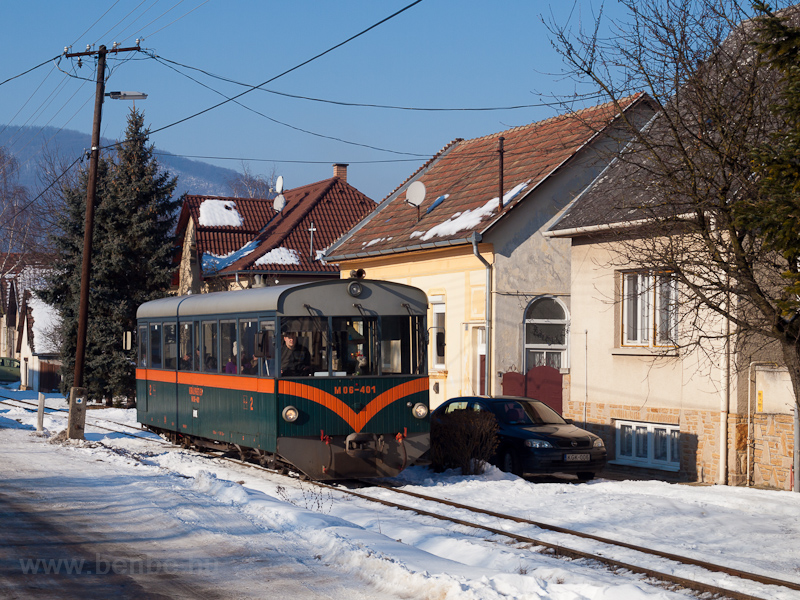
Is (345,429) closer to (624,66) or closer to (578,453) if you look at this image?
(578,453)

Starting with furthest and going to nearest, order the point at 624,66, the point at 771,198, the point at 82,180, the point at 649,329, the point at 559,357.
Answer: the point at 82,180
the point at 559,357
the point at 649,329
the point at 624,66
the point at 771,198

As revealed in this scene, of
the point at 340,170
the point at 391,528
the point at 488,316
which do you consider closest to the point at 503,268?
the point at 488,316

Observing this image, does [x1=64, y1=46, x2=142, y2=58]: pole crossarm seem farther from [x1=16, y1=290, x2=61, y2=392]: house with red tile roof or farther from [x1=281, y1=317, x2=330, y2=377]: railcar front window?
[x1=16, y1=290, x2=61, y2=392]: house with red tile roof

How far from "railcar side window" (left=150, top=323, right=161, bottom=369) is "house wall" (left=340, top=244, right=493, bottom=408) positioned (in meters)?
6.70

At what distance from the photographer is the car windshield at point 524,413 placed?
17.1 m

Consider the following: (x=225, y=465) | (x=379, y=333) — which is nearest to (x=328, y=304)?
(x=379, y=333)

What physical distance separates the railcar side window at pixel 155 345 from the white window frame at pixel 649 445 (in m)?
9.22

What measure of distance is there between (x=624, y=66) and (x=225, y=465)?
925 centimetres

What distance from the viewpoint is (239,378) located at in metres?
15.7

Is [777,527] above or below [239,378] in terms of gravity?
below

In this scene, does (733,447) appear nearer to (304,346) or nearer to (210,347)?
(304,346)

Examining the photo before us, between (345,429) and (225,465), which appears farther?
(225,465)

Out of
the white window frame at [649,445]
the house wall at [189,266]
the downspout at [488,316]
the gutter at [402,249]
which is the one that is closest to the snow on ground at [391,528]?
the white window frame at [649,445]

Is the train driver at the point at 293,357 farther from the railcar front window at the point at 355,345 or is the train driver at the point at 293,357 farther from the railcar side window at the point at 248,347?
the railcar side window at the point at 248,347
